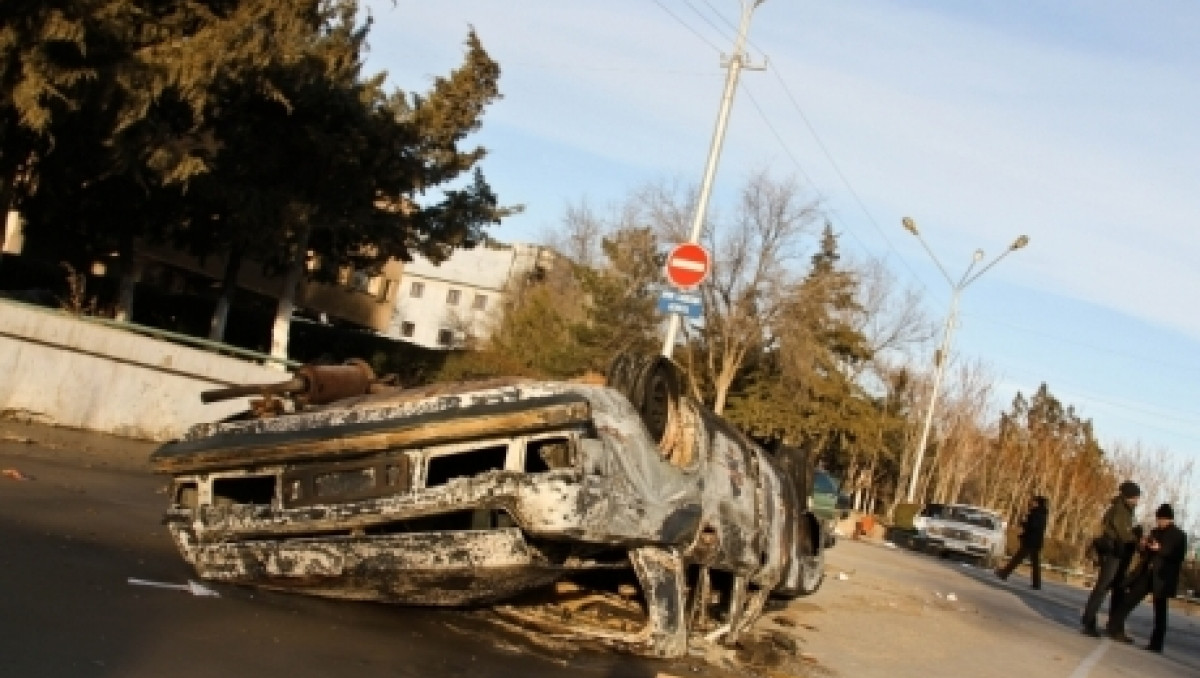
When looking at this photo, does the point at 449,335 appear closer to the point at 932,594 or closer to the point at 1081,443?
the point at 1081,443

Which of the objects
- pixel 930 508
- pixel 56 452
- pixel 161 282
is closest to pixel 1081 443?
pixel 930 508

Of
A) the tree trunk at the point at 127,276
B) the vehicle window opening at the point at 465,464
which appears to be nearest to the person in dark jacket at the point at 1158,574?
the vehicle window opening at the point at 465,464

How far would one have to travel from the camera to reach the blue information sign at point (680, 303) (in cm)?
1608

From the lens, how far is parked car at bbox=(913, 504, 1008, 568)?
108 feet

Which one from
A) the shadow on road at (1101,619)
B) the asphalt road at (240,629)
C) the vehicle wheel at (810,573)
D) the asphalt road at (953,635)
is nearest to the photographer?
the asphalt road at (240,629)

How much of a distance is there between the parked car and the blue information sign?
1927 centimetres

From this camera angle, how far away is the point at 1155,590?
13727 mm

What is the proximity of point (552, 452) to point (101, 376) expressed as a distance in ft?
32.7

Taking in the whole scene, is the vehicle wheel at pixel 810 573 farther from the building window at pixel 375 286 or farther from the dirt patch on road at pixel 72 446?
the building window at pixel 375 286

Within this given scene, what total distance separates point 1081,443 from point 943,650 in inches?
3412

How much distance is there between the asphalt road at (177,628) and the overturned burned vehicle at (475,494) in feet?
0.66

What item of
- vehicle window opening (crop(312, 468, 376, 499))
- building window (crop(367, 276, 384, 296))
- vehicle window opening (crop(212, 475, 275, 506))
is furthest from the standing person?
building window (crop(367, 276, 384, 296))

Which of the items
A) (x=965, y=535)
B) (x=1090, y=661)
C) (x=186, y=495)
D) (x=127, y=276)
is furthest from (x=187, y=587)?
(x=965, y=535)

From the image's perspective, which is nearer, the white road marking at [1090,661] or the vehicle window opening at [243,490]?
the vehicle window opening at [243,490]
